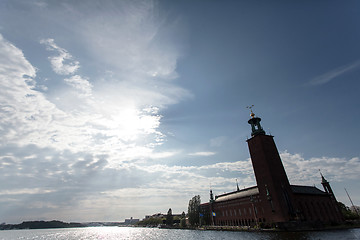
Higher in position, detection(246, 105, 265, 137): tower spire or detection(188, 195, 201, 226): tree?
detection(246, 105, 265, 137): tower spire

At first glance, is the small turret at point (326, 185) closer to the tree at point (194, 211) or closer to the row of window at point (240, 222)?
the row of window at point (240, 222)

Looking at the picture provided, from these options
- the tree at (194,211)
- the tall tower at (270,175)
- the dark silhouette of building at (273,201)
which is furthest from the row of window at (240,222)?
the tree at (194,211)

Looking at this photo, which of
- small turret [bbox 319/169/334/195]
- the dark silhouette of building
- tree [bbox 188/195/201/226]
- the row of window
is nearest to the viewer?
the dark silhouette of building

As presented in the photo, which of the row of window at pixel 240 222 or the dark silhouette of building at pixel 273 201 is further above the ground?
the dark silhouette of building at pixel 273 201

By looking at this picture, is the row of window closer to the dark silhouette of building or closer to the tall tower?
the dark silhouette of building

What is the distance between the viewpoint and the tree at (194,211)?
100m

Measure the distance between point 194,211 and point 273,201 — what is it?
48.5m

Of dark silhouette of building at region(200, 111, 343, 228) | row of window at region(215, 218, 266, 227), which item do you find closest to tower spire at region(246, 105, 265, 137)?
dark silhouette of building at region(200, 111, 343, 228)

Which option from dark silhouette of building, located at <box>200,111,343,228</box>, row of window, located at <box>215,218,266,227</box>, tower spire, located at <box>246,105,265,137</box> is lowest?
row of window, located at <box>215,218,266,227</box>

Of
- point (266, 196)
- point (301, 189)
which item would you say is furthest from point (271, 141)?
point (301, 189)

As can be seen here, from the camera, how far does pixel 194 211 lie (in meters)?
101

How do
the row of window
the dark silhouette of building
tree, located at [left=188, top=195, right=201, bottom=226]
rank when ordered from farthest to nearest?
1. tree, located at [left=188, top=195, right=201, bottom=226]
2. the row of window
3. the dark silhouette of building

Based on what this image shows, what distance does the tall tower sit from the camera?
204 feet

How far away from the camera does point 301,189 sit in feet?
273
